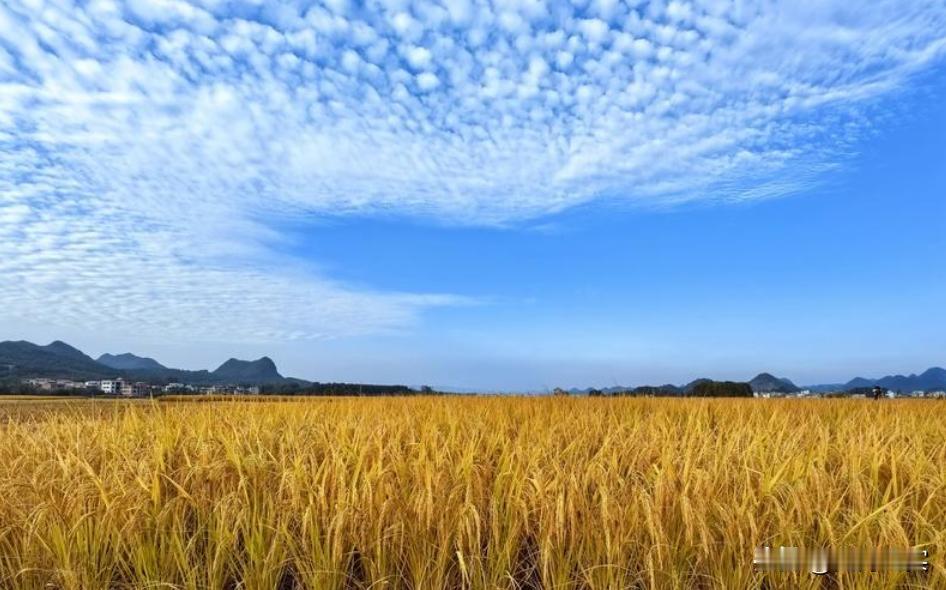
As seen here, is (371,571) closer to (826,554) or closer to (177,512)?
(177,512)

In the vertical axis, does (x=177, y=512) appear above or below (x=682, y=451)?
below

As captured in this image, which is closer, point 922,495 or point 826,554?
point 826,554

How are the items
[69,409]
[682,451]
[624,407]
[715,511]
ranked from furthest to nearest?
[624,407] → [69,409] → [682,451] → [715,511]

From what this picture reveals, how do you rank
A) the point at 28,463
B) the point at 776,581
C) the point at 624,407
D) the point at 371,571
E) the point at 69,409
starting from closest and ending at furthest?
the point at 776,581 → the point at 371,571 → the point at 28,463 → the point at 69,409 → the point at 624,407

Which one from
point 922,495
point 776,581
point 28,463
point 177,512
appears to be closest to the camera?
point 776,581

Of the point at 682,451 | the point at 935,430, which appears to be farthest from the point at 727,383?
the point at 682,451

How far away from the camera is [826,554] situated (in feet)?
8.79

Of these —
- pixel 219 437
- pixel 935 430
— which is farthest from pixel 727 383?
pixel 219 437

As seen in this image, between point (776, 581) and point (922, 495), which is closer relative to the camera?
point (776, 581)

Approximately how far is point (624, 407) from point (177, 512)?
6.71m

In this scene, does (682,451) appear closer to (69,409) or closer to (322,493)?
(322,493)

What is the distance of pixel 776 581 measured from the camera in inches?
104

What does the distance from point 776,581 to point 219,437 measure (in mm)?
4093

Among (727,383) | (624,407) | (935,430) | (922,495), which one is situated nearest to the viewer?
(922,495)
